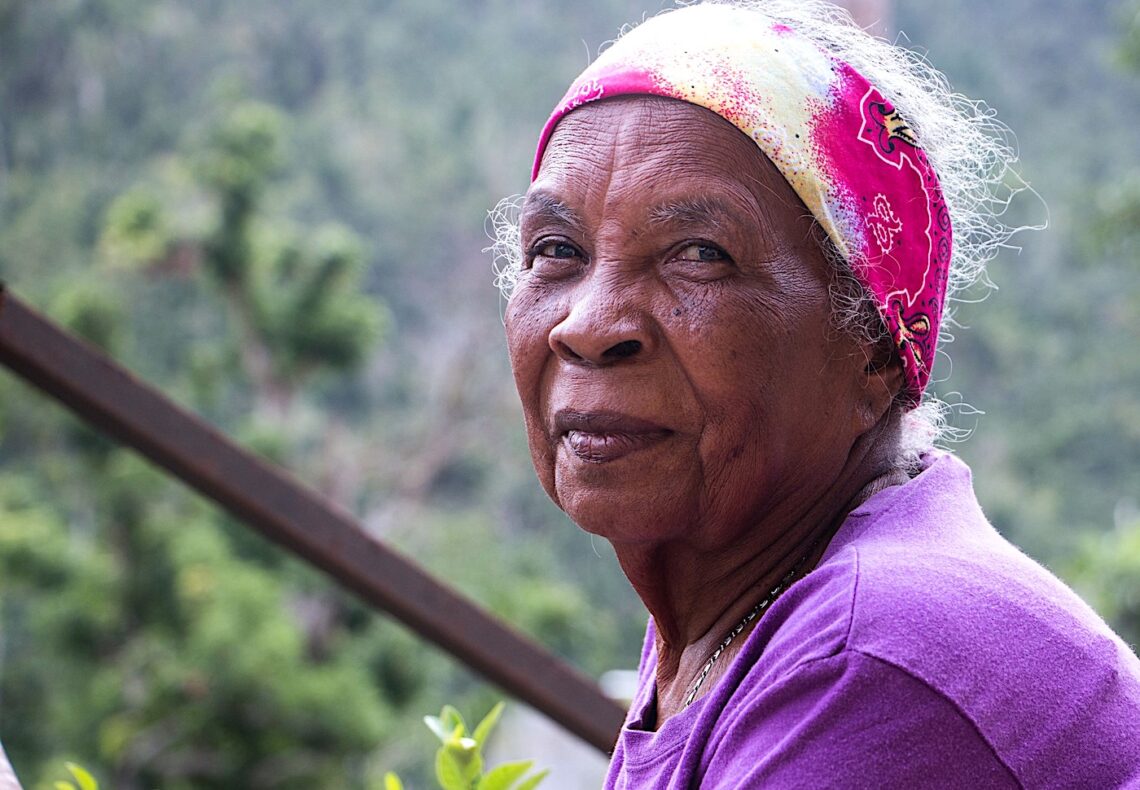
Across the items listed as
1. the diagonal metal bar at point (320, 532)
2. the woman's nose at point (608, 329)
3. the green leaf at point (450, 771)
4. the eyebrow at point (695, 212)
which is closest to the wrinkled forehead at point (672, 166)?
the eyebrow at point (695, 212)

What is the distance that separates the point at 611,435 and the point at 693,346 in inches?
5.2

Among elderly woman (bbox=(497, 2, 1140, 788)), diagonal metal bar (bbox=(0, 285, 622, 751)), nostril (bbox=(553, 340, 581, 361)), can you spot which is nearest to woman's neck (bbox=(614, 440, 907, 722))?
elderly woman (bbox=(497, 2, 1140, 788))

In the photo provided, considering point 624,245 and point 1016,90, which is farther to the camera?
point 1016,90

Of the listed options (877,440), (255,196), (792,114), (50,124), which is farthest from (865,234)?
(50,124)

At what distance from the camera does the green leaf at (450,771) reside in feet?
5.18

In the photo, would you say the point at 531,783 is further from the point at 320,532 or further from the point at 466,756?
the point at 320,532

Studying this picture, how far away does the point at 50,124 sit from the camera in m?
14.1

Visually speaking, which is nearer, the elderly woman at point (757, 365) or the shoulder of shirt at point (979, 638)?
the shoulder of shirt at point (979, 638)

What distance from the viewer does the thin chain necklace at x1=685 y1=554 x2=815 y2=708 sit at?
1.50 meters

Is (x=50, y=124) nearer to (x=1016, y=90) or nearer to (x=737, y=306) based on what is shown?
(x=1016, y=90)

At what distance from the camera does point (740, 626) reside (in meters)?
1.52

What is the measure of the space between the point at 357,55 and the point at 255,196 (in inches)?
410

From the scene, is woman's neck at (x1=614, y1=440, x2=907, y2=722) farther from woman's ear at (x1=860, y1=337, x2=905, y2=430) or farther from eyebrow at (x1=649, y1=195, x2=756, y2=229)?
eyebrow at (x1=649, y1=195, x2=756, y2=229)

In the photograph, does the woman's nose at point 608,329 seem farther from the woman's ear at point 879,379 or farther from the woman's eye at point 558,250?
the woman's ear at point 879,379
